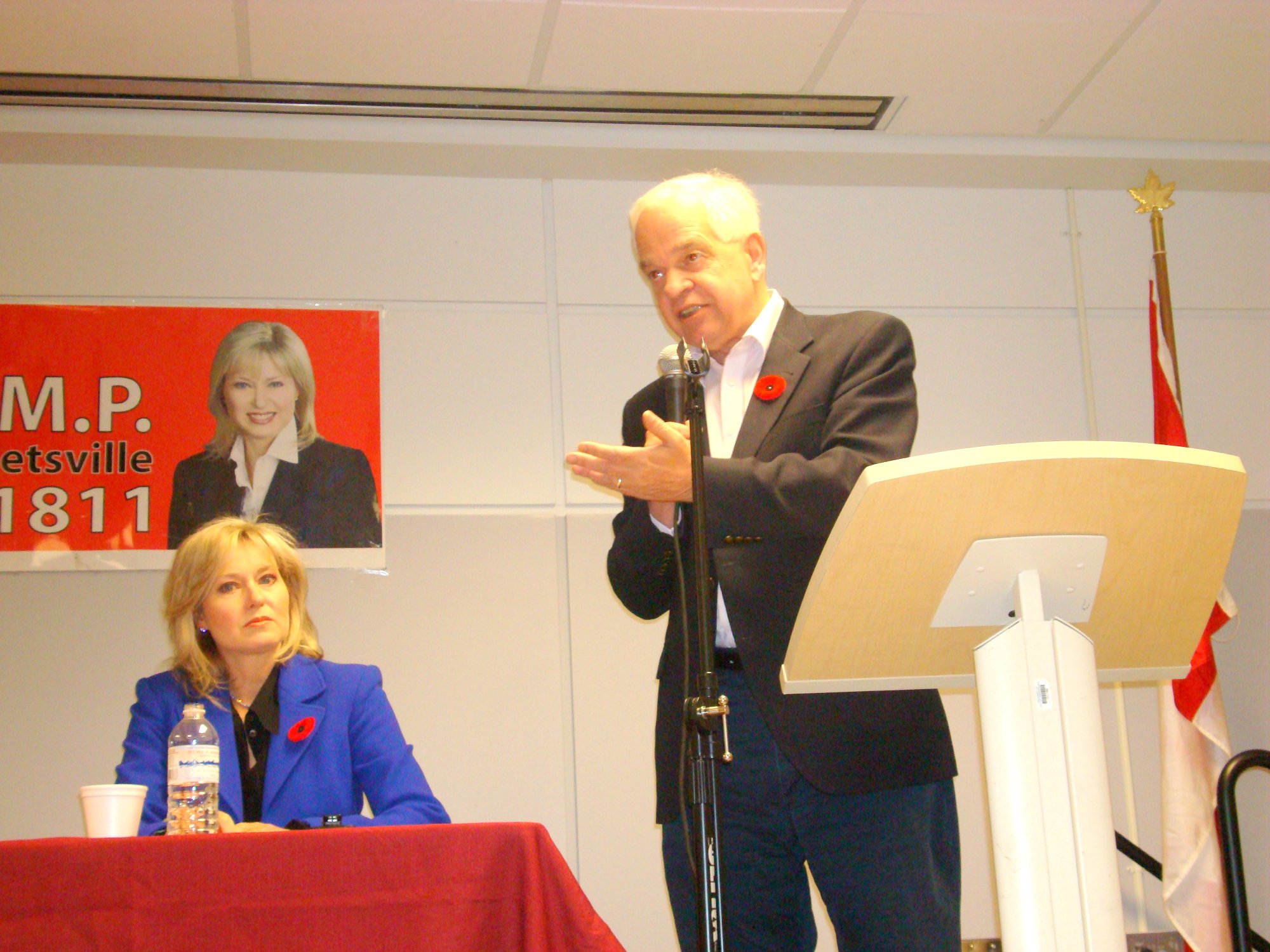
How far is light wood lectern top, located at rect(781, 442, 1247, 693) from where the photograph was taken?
1.09m

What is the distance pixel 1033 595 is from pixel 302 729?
4.83ft

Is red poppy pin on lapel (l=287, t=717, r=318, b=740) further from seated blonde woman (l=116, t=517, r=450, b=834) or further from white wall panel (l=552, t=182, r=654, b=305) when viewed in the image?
white wall panel (l=552, t=182, r=654, b=305)

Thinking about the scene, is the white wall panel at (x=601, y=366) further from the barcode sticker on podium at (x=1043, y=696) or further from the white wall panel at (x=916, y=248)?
the barcode sticker on podium at (x=1043, y=696)

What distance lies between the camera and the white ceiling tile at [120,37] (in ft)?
10.2

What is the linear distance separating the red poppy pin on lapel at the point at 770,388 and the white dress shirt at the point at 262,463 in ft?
7.08

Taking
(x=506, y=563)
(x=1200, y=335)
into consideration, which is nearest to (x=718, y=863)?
(x=506, y=563)

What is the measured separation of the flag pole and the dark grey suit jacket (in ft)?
7.83

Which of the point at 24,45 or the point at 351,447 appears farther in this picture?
the point at 351,447

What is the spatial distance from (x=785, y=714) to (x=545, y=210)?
8.59 feet

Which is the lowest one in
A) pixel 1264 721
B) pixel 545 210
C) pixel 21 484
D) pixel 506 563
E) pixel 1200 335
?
pixel 1264 721

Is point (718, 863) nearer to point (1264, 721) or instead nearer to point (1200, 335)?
point (1264, 721)

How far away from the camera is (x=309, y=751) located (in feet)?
7.20

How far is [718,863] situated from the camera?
1368 millimetres

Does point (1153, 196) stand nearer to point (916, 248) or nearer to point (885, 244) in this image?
point (916, 248)
